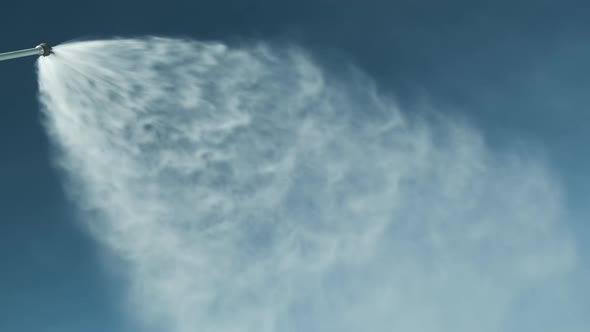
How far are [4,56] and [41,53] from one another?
4.33 feet

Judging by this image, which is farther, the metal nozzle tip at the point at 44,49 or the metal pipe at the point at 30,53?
the metal nozzle tip at the point at 44,49

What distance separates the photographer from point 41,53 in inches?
636

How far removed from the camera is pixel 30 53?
604 inches

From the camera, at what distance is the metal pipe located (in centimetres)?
1516

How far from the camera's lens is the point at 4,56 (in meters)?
15.2

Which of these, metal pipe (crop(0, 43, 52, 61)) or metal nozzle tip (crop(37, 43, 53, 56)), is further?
metal nozzle tip (crop(37, 43, 53, 56))

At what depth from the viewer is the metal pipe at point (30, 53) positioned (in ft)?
49.8

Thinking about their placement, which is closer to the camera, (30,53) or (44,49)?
(30,53)

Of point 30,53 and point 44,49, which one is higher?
point 44,49

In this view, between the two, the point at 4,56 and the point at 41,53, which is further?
the point at 41,53
